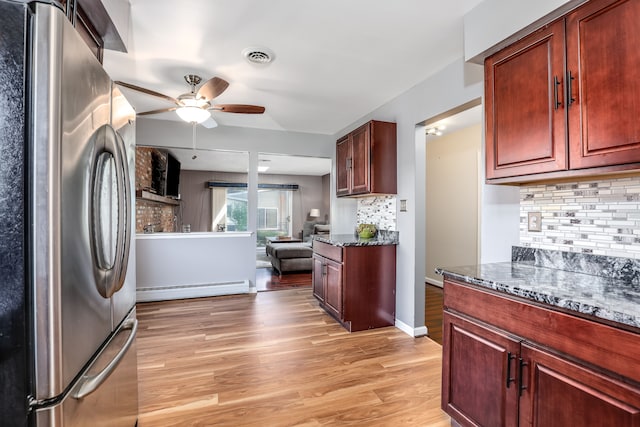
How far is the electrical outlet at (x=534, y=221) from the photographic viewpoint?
180 cm

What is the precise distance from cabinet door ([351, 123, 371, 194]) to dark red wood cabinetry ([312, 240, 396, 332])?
2.27 feet

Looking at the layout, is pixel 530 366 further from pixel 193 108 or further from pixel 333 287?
pixel 193 108

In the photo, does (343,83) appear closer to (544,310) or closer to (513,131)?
(513,131)

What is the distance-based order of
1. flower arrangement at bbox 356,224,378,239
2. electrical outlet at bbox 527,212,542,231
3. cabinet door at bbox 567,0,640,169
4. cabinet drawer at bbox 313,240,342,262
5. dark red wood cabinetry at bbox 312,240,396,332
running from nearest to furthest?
cabinet door at bbox 567,0,640,169, electrical outlet at bbox 527,212,542,231, dark red wood cabinetry at bbox 312,240,396,332, cabinet drawer at bbox 313,240,342,262, flower arrangement at bbox 356,224,378,239

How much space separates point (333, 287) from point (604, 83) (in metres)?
2.64

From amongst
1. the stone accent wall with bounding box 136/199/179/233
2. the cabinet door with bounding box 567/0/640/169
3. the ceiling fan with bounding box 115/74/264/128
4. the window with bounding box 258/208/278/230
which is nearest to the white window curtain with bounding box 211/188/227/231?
the stone accent wall with bounding box 136/199/179/233

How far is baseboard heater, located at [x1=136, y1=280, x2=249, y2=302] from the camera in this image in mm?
4082

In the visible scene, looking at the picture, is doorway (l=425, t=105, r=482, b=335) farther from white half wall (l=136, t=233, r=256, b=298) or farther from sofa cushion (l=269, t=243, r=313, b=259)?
white half wall (l=136, t=233, r=256, b=298)

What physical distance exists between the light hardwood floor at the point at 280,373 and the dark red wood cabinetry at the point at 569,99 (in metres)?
1.50

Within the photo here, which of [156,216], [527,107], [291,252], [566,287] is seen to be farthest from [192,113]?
[291,252]

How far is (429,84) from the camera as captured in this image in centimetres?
287

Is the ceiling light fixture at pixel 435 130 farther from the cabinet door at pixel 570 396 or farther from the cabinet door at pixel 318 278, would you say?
the cabinet door at pixel 570 396

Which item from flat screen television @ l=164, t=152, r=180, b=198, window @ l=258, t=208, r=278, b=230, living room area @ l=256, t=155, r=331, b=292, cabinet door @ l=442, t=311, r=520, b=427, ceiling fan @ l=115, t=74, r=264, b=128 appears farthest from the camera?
window @ l=258, t=208, r=278, b=230

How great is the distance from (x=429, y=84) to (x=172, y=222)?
3.66 m
